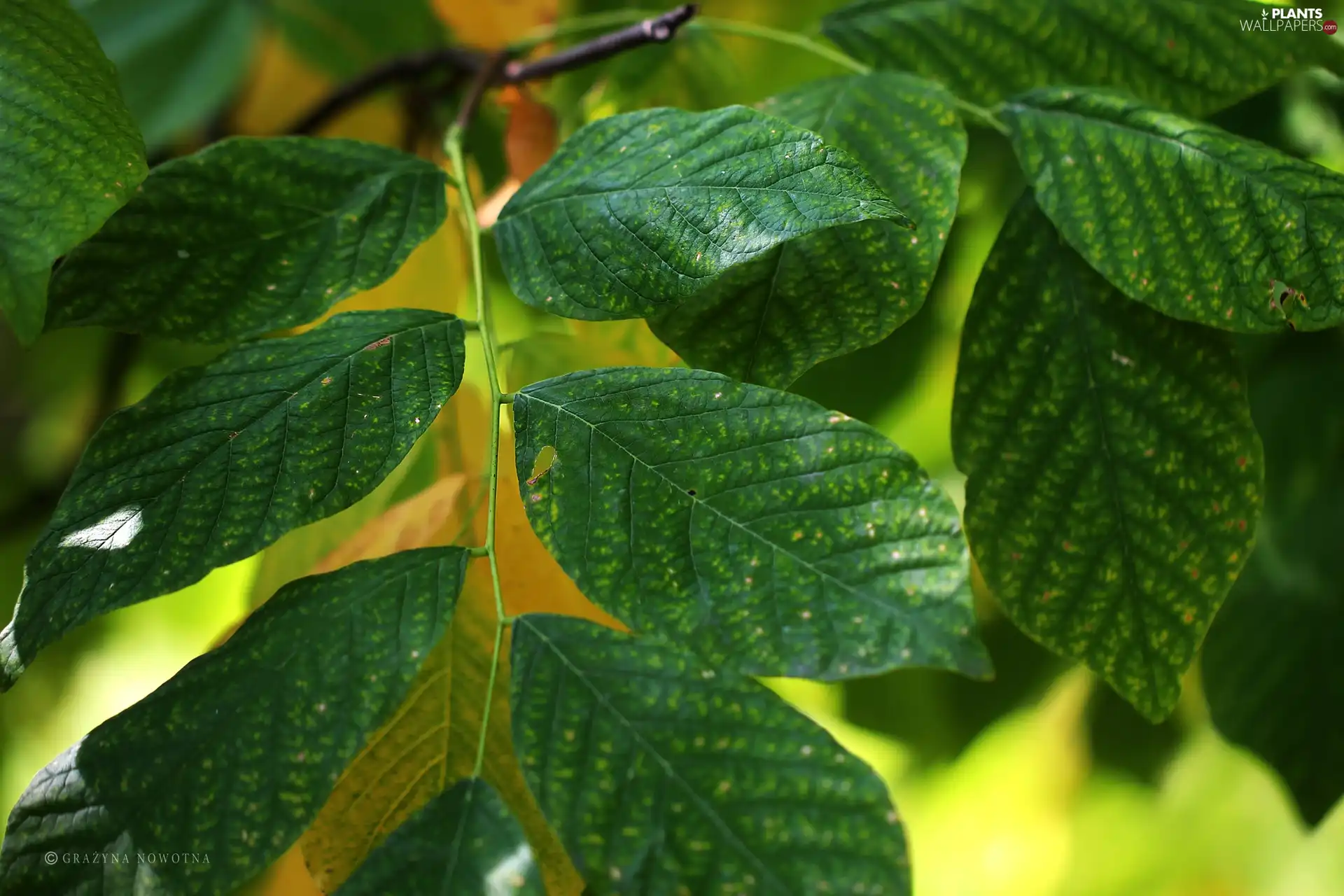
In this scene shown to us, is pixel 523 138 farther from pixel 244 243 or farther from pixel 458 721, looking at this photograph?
pixel 458 721

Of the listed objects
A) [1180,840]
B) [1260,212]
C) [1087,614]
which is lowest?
[1180,840]

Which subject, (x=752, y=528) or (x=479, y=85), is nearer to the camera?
(x=752, y=528)

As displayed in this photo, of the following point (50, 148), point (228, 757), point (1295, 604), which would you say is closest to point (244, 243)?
point (50, 148)

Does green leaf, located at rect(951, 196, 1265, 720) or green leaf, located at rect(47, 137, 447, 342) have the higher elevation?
green leaf, located at rect(47, 137, 447, 342)

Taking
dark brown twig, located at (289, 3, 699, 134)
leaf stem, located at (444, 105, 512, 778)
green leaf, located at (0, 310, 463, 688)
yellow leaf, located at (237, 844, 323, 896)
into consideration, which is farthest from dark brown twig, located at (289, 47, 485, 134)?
yellow leaf, located at (237, 844, 323, 896)

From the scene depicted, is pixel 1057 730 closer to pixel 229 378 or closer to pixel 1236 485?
pixel 1236 485

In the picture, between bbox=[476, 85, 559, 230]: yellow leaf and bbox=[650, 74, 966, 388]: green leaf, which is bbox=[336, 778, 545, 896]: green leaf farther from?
bbox=[476, 85, 559, 230]: yellow leaf

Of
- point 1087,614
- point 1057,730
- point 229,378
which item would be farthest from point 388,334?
point 1057,730
